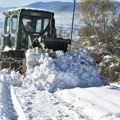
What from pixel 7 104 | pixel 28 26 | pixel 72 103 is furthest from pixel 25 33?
pixel 7 104

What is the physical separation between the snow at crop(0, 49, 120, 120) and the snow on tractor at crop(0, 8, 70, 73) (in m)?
1.04

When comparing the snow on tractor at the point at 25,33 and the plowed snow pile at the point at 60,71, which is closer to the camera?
the plowed snow pile at the point at 60,71

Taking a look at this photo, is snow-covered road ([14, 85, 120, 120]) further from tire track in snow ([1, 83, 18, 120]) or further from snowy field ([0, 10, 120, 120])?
tire track in snow ([1, 83, 18, 120])

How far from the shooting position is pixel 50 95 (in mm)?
10461

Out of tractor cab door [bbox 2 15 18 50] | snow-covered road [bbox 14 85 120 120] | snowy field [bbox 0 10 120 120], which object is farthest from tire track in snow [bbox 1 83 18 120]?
tractor cab door [bbox 2 15 18 50]

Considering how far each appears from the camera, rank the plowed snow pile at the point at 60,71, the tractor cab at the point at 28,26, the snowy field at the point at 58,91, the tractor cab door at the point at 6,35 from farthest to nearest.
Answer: the tractor cab door at the point at 6,35
the tractor cab at the point at 28,26
the plowed snow pile at the point at 60,71
the snowy field at the point at 58,91

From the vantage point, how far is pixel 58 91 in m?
11.0

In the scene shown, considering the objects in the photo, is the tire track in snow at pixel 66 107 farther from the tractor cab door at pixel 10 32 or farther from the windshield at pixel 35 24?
the tractor cab door at pixel 10 32

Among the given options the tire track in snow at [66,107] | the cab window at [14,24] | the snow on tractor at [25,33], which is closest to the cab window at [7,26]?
the snow on tractor at [25,33]

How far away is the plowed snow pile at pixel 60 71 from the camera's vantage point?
11.4 metres

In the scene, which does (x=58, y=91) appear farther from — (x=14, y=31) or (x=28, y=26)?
(x=14, y=31)

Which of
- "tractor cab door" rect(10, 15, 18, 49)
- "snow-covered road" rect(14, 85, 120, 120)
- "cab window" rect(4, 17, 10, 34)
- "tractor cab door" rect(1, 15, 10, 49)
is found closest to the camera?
"snow-covered road" rect(14, 85, 120, 120)

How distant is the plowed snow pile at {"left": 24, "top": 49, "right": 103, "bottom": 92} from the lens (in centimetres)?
1138

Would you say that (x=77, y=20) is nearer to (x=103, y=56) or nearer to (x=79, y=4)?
(x=79, y=4)
